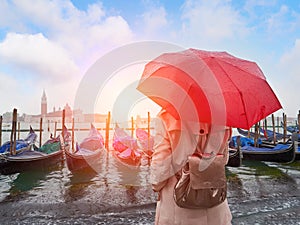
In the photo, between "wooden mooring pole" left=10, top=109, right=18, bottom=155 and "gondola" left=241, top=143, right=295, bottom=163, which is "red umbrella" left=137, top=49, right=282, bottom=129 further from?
"gondola" left=241, top=143, right=295, bottom=163

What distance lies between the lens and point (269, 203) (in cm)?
535

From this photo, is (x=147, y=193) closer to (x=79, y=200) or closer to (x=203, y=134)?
(x=79, y=200)

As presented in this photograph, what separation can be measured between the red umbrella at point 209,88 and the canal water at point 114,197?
3.51 metres

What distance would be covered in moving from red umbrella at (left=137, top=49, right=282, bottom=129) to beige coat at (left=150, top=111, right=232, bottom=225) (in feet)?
0.24

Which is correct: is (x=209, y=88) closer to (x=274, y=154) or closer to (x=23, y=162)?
(x=23, y=162)

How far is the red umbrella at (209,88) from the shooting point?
1409 millimetres

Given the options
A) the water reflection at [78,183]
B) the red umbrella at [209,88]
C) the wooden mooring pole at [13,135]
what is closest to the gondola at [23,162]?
the wooden mooring pole at [13,135]

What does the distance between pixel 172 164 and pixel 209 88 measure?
0.51 metres

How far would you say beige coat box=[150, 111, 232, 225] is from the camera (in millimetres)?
1351

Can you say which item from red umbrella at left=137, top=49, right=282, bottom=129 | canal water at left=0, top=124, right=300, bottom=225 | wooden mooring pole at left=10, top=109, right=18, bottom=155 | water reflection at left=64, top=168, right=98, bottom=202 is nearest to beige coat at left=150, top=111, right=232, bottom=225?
red umbrella at left=137, top=49, right=282, bottom=129

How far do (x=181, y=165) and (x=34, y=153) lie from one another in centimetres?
977

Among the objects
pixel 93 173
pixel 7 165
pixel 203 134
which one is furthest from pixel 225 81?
pixel 7 165

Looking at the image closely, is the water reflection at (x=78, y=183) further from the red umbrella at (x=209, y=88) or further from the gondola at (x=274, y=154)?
the gondola at (x=274, y=154)

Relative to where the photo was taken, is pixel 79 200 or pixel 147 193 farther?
pixel 147 193
